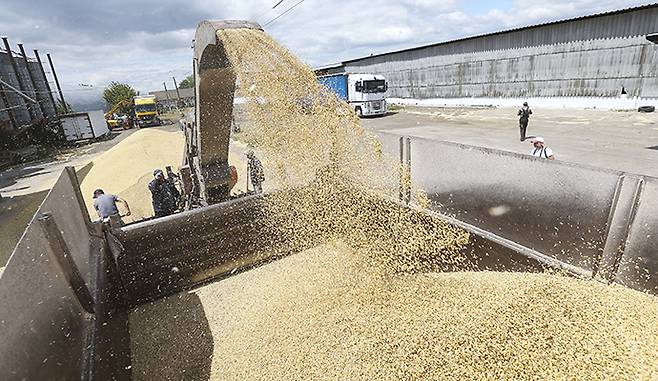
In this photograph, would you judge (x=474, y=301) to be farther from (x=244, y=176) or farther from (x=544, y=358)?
(x=244, y=176)

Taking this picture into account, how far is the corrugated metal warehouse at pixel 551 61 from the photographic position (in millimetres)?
13672

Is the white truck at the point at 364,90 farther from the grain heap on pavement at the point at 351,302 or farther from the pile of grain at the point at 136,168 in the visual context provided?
the grain heap on pavement at the point at 351,302

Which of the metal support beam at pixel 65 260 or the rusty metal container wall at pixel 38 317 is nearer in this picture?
the rusty metal container wall at pixel 38 317

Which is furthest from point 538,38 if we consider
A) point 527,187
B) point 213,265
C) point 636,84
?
point 213,265

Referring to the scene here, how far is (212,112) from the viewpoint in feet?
12.1

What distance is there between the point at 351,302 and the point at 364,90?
52.5ft

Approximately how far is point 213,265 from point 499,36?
19.9m

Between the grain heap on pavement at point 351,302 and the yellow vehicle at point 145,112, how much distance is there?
82.0ft

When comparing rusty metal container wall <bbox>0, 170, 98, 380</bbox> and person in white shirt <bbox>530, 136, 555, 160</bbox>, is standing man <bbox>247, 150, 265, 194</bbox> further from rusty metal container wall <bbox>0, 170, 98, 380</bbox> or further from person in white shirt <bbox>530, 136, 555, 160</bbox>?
person in white shirt <bbox>530, 136, 555, 160</bbox>

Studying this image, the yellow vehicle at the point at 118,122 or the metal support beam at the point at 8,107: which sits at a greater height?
the metal support beam at the point at 8,107

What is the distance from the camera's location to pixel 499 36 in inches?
730

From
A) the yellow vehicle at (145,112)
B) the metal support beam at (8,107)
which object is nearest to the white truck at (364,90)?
the yellow vehicle at (145,112)

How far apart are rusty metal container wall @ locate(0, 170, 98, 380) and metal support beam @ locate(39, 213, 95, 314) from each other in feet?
0.12

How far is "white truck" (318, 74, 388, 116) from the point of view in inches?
702
